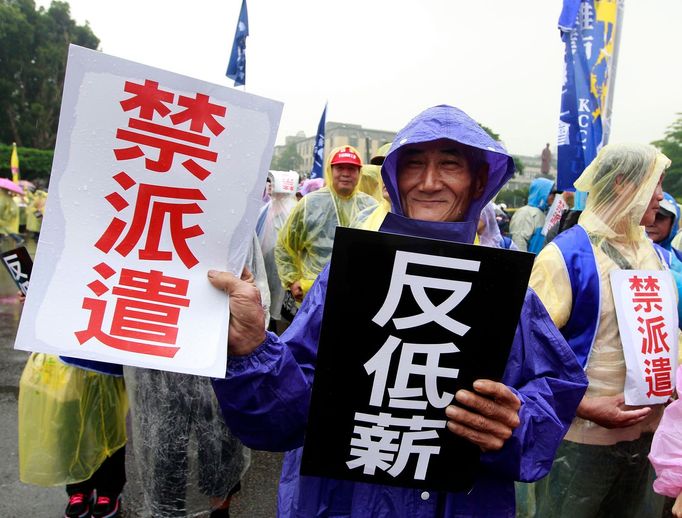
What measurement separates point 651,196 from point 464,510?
4.79ft

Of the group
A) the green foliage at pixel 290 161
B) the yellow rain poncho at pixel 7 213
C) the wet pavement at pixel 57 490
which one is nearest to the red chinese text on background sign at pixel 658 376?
the wet pavement at pixel 57 490

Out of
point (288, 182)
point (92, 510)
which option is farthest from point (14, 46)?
point (92, 510)

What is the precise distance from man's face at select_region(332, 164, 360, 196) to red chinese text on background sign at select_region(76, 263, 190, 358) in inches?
122

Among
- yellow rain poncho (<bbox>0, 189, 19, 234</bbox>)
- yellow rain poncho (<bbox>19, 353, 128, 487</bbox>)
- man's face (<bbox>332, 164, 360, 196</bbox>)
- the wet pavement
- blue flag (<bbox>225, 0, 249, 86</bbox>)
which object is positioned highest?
Answer: blue flag (<bbox>225, 0, 249, 86</bbox>)

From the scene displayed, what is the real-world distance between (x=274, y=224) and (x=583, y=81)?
10.1ft

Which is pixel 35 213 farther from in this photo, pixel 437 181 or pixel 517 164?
pixel 517 164

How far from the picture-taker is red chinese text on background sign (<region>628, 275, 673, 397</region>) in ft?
6.05

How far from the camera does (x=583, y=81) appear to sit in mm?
3277

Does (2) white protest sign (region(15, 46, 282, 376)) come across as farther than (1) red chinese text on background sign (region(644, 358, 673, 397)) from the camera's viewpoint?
No

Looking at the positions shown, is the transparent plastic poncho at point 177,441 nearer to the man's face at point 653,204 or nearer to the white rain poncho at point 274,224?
the man's face at point 653,204

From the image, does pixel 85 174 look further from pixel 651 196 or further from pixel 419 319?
pixel 651 196

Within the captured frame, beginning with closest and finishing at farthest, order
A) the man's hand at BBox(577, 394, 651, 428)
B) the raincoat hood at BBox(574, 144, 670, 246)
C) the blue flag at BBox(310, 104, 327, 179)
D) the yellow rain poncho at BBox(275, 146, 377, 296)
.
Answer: the man's hand at BBox(577, 394, 651, 428)
the raincoat hood at BBox(574, 144, 670, 246)
the yellow rain poncho at BBox(275, 146, 377, 296)
the blue flag at BBox(310, 104, 327, 179)

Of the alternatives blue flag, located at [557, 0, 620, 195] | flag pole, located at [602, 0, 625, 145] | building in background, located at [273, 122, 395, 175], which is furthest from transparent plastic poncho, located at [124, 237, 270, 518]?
building in background, located at [273, 122, 395, 175]

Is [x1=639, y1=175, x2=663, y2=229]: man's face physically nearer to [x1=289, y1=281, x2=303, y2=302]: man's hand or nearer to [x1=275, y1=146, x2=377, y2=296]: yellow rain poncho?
[x1=275, y1=146, x2=377, y2=296]: yellow rain poncho
